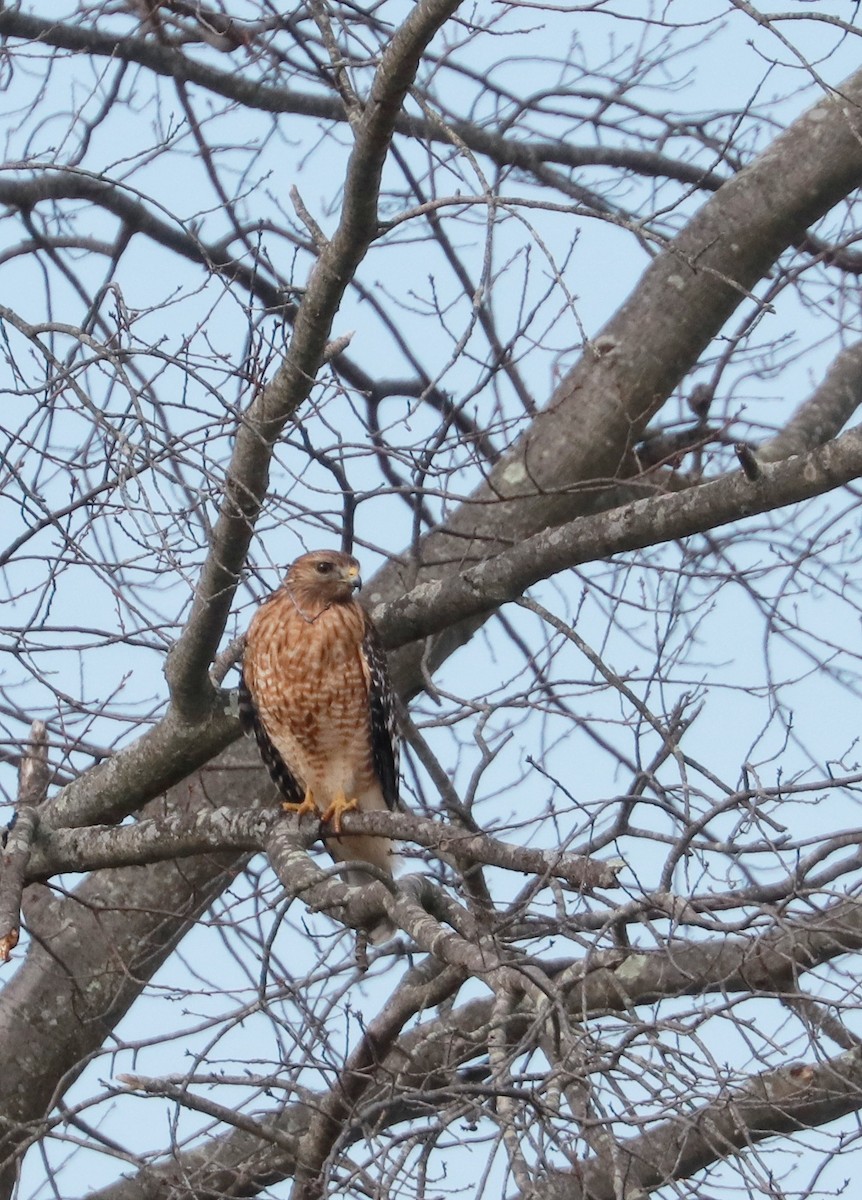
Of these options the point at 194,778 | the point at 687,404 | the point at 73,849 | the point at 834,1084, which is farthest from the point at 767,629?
the point at 73,849

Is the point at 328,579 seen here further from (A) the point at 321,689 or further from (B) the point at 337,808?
(B) the point at 337,808

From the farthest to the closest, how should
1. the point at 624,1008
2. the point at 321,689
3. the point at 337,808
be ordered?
the point at 321,689 → the point at 337,808 → the point at 624,1008

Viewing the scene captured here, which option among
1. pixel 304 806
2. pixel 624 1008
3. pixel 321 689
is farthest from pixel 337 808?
pixel 624 1008

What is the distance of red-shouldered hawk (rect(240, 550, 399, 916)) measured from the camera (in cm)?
536

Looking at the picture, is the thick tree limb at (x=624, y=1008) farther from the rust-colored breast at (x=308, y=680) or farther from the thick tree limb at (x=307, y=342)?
the thick tree limb at (x=307, y=342)

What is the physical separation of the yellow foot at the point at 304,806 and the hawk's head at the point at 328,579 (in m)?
0.64

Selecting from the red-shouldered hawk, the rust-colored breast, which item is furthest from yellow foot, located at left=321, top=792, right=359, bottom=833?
the rust-colored breast

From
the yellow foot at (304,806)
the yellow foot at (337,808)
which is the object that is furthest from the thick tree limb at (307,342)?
the yellow foot at (304,806)

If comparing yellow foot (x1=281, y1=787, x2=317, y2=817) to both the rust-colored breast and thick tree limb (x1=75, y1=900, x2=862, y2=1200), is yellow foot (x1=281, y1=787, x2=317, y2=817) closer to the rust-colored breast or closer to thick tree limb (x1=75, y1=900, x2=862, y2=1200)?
the rust-colored breast

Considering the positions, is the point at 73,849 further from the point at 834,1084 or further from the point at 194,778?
the point at 834,1084

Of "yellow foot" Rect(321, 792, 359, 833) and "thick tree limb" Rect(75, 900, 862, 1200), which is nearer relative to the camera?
"thick tree limb" Rect(75, 900, 862, 1200)

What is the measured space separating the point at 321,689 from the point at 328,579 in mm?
369

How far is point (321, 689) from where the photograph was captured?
5.43m

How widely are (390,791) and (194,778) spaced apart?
0.70m
